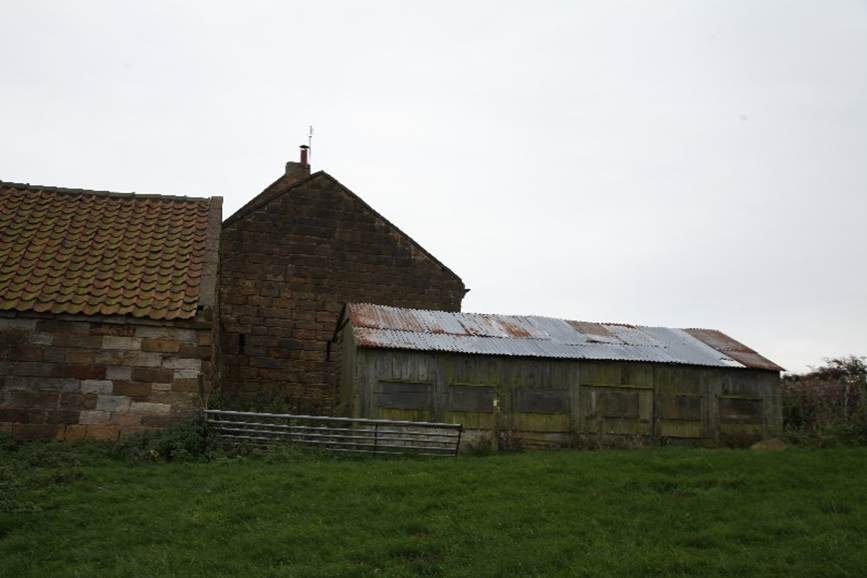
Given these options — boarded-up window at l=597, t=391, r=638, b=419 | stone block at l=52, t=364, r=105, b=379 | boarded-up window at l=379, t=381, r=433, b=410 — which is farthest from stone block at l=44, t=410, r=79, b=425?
boarded-up window at l=597, t=391, r=638, b=419

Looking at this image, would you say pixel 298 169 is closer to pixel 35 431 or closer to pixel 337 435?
pixel 337 435

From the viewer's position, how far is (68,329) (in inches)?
570

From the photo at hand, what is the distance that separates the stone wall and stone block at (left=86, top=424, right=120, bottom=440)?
0.02 metres

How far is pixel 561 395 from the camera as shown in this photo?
59.2 ft

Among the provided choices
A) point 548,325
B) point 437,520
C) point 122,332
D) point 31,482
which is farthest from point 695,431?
point 31,482

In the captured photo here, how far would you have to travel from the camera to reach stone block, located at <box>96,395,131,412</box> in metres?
14.2

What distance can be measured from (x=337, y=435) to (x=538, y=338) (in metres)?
6.51

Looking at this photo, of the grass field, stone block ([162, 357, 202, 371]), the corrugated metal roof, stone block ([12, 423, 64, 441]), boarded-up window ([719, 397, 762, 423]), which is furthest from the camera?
boarded-up window ([719, 397, 762, 423])

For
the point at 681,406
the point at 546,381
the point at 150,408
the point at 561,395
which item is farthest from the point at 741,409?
the point at 150,408

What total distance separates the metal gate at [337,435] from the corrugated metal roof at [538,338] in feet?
8.54

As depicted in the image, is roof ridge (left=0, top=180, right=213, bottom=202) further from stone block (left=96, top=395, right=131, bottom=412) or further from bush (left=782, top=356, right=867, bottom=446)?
bush (left=782, top=356, right=867, bottom=446)

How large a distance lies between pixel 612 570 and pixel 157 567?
4846 millimetres

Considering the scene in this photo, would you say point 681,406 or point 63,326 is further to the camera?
point 681,406

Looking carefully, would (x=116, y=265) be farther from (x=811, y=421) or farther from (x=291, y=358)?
(x=811, y=421)
